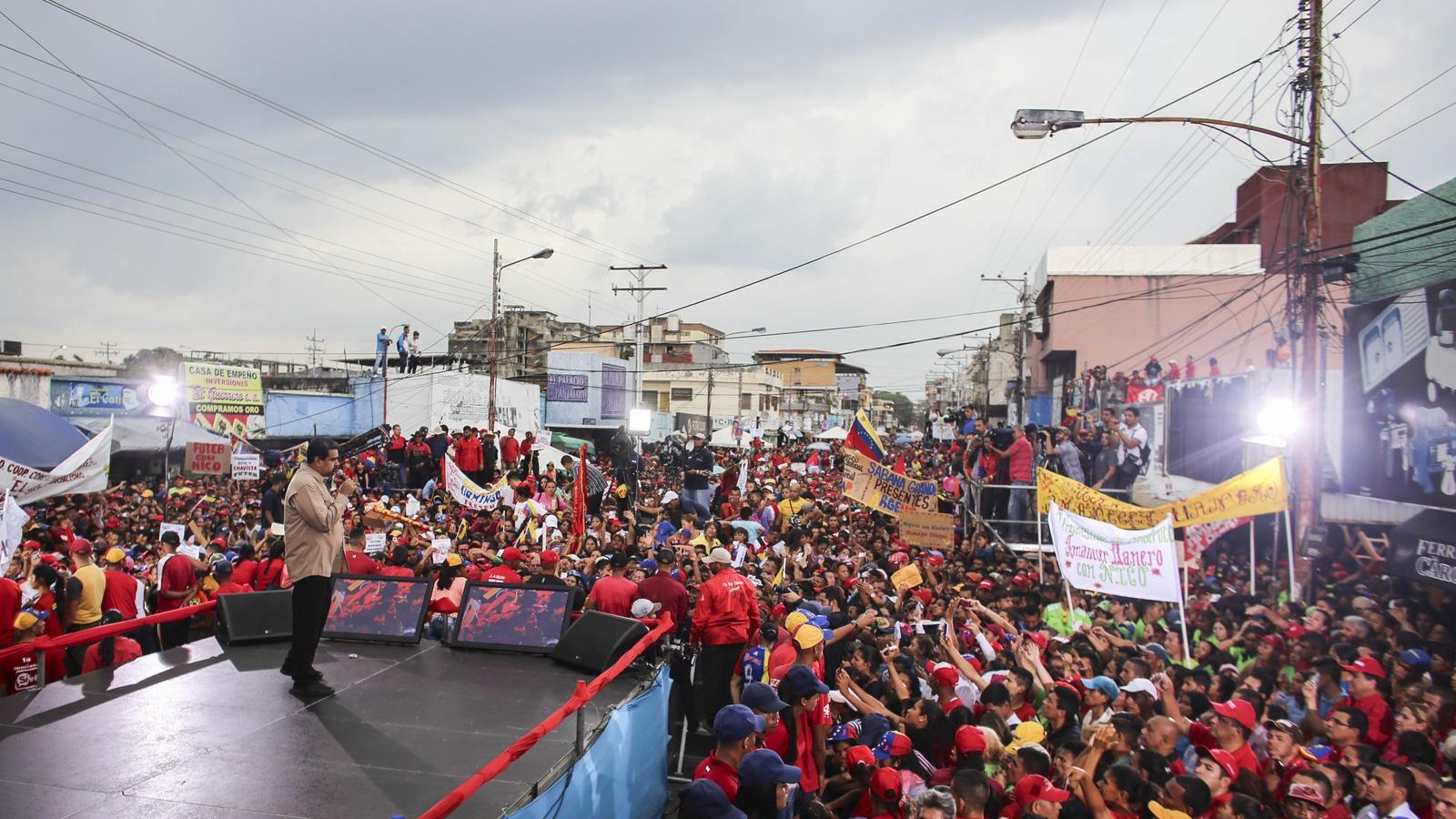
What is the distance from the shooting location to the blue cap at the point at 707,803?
4.22 meters

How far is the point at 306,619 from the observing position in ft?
19.2

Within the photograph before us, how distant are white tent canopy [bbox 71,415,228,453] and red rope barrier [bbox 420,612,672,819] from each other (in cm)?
2062

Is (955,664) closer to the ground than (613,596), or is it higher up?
closer to the ground

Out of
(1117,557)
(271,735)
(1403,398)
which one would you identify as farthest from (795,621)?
(1403,398)

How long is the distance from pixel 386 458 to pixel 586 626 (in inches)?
689

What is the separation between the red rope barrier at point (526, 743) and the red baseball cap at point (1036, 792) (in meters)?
2.35

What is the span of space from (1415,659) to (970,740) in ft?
14.1

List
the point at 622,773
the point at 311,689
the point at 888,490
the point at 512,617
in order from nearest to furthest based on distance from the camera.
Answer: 1. the point at 622,773
2. the point at 311,689
3. the point at 512,617
4. the point at 888,490

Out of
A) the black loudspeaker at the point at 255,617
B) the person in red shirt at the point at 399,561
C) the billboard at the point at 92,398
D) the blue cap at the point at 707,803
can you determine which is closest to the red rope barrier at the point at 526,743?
the blue cap at the point at 707,803

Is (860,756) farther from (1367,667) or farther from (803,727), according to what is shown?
(1367,667)

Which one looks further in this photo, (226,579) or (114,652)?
(226,579)

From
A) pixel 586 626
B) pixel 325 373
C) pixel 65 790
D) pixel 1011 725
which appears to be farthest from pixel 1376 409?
pixel 325 373

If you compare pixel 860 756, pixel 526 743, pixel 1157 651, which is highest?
pixel 526 743

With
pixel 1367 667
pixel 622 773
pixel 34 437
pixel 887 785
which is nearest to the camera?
pixel 887 785
